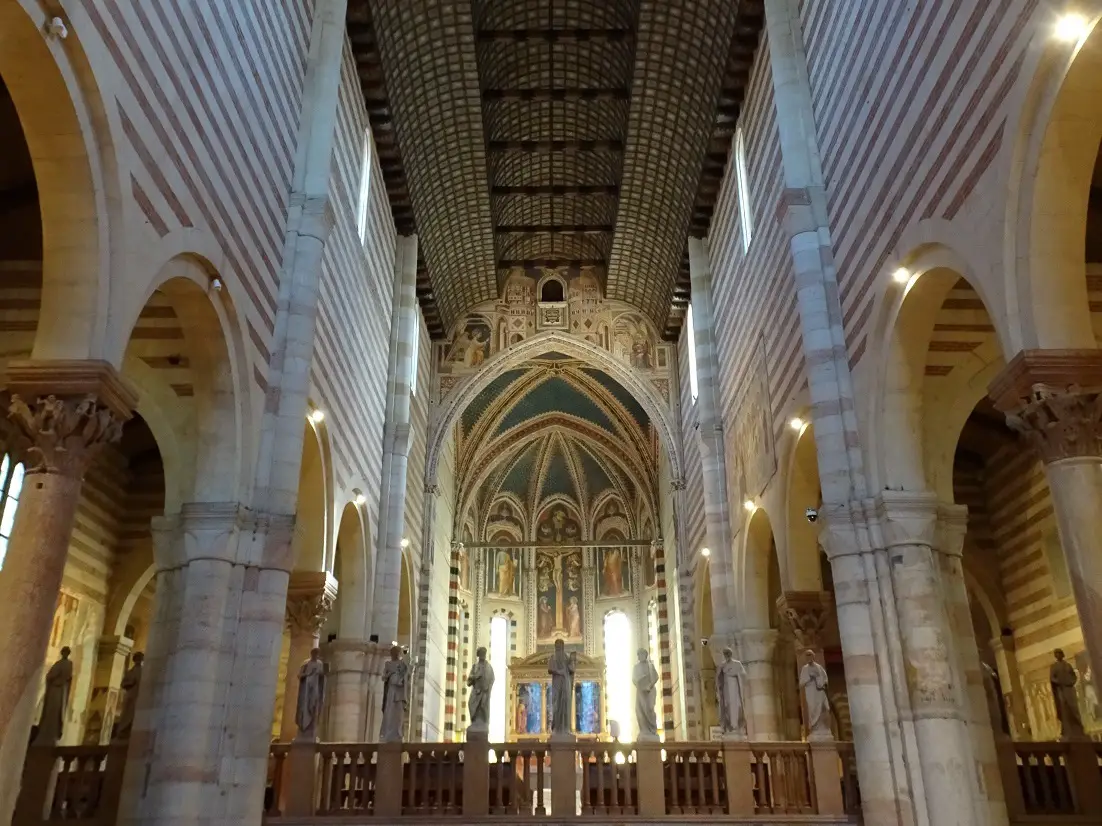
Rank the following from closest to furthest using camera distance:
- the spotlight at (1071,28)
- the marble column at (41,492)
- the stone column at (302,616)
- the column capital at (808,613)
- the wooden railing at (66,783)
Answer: the marble column at (41,492) < the spotlight at (1071,28) < the wooden railing at (66,783) < the stone column at (302,616) < the column capital at (808,613)

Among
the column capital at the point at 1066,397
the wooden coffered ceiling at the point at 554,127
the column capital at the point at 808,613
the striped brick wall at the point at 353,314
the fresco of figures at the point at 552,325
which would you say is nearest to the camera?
the column capital at the point at 1066,397

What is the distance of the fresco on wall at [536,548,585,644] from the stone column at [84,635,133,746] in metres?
23.4

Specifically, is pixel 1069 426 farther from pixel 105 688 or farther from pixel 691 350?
pixel 691 350

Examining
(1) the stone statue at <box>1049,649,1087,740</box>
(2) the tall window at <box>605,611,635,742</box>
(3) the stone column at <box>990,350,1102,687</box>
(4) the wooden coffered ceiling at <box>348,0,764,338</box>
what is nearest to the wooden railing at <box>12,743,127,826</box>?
(3) the stone column at <box>990,350,1102,687</box>

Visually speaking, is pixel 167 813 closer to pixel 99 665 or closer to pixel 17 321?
pixel 17 321

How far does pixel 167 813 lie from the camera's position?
34.7 feet

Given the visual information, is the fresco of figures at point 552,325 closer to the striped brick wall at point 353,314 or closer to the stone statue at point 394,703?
the striped brick wall at point 353,314

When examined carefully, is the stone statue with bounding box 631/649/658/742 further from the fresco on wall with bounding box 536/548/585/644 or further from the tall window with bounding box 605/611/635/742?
the fresco on wall with bounding box 536/548/585/644

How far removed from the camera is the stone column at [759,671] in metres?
19.1

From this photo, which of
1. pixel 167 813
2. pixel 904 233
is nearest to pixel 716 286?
pixel 904 233

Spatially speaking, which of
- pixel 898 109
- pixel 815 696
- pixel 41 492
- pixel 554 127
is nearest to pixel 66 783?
pixel 41 492

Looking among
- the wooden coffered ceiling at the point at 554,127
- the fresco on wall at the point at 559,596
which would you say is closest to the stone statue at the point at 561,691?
the wooden coffered ceiling at the point at 554,127

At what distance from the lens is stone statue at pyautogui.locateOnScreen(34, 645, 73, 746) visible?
1266 centimetres

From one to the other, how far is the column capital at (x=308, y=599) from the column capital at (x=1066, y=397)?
1178 centimetres
